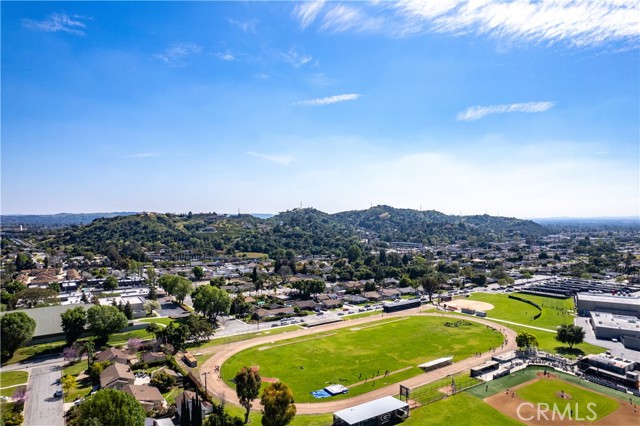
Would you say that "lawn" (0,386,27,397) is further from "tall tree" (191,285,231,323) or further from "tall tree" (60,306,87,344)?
"tall tree" (191,285,231,323)

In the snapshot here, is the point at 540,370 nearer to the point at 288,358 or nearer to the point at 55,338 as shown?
the point at 288,358

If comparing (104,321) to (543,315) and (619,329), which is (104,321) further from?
(619,329)

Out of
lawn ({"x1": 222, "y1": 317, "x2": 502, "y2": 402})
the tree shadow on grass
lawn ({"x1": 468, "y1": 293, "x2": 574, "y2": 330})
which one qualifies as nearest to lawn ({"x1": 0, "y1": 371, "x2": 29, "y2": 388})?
lawn ({"x1": 222, "y1": 317, "x2": 502, "y2": 402})

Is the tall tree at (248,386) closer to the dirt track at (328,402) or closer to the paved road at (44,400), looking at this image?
the dirt track at (328,402)

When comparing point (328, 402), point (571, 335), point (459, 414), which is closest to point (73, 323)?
point (328, 402)

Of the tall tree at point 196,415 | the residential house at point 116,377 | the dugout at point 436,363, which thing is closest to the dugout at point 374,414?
the dugout at point 436,363

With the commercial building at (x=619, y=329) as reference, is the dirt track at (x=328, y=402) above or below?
below

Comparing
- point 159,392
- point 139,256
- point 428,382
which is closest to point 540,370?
point 428,382
